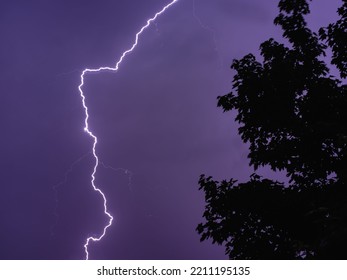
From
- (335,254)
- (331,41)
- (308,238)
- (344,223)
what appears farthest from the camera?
(331,41)

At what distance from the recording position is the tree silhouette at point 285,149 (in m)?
4.27

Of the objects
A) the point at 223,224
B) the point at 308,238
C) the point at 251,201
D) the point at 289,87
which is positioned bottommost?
the point at 308,238

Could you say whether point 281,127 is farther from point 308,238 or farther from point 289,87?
point 308,238

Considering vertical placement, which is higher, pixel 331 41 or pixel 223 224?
pixel 331 41

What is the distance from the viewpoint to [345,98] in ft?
14.2

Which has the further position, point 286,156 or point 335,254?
point 286,156

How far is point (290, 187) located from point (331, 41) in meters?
2.98

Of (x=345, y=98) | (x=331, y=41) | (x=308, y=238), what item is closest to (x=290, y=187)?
(x=308, y=238)

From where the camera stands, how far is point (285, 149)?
186 inches

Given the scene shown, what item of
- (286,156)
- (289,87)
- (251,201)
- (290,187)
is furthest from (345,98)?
(251,201)

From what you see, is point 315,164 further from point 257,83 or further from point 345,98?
point 257,83

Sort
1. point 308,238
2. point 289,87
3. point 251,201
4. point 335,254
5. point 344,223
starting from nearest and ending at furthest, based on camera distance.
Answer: point 344,223 < point 335,254 < point 308,238 < point 251,201 < point 289,87

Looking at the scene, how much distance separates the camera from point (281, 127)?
4801mm

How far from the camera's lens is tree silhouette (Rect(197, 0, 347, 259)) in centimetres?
427
